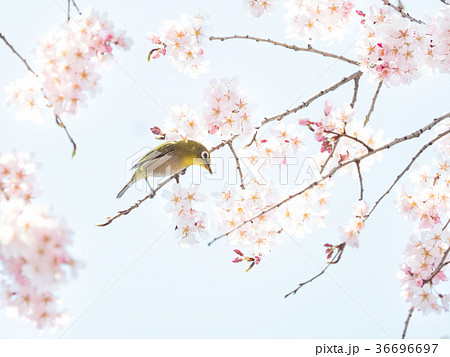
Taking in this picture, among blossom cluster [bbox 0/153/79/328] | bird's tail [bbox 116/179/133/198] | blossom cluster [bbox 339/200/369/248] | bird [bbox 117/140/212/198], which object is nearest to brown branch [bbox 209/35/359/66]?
bird [bbox 117/140/212/198]

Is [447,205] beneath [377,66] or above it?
beneath

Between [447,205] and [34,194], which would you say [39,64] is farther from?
[447,205]

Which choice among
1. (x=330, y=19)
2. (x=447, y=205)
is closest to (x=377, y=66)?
(x=330, y=19)

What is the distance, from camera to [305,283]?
102 inches

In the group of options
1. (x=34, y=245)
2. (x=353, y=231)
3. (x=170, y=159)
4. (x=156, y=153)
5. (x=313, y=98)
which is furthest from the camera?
(x=170, y=159)

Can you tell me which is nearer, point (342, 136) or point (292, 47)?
point (342, 136)

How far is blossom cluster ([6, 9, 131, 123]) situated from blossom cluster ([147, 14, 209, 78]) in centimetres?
132

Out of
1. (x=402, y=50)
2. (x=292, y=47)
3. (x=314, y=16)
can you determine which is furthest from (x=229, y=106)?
(x=402, y=50)

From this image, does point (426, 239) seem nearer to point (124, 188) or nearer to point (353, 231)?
point (353, 231)

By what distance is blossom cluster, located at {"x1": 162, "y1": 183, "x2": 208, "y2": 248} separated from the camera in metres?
3.66

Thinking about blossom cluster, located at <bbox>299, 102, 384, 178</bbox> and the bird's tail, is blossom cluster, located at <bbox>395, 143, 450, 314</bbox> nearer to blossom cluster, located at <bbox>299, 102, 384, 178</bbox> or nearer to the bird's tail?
blossom cluster, located at <bbox>299, 102, 384, 178</bbox>

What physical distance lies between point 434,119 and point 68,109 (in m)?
2.43

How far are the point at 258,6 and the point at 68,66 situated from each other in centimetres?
224

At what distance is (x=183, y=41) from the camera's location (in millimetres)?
3809
